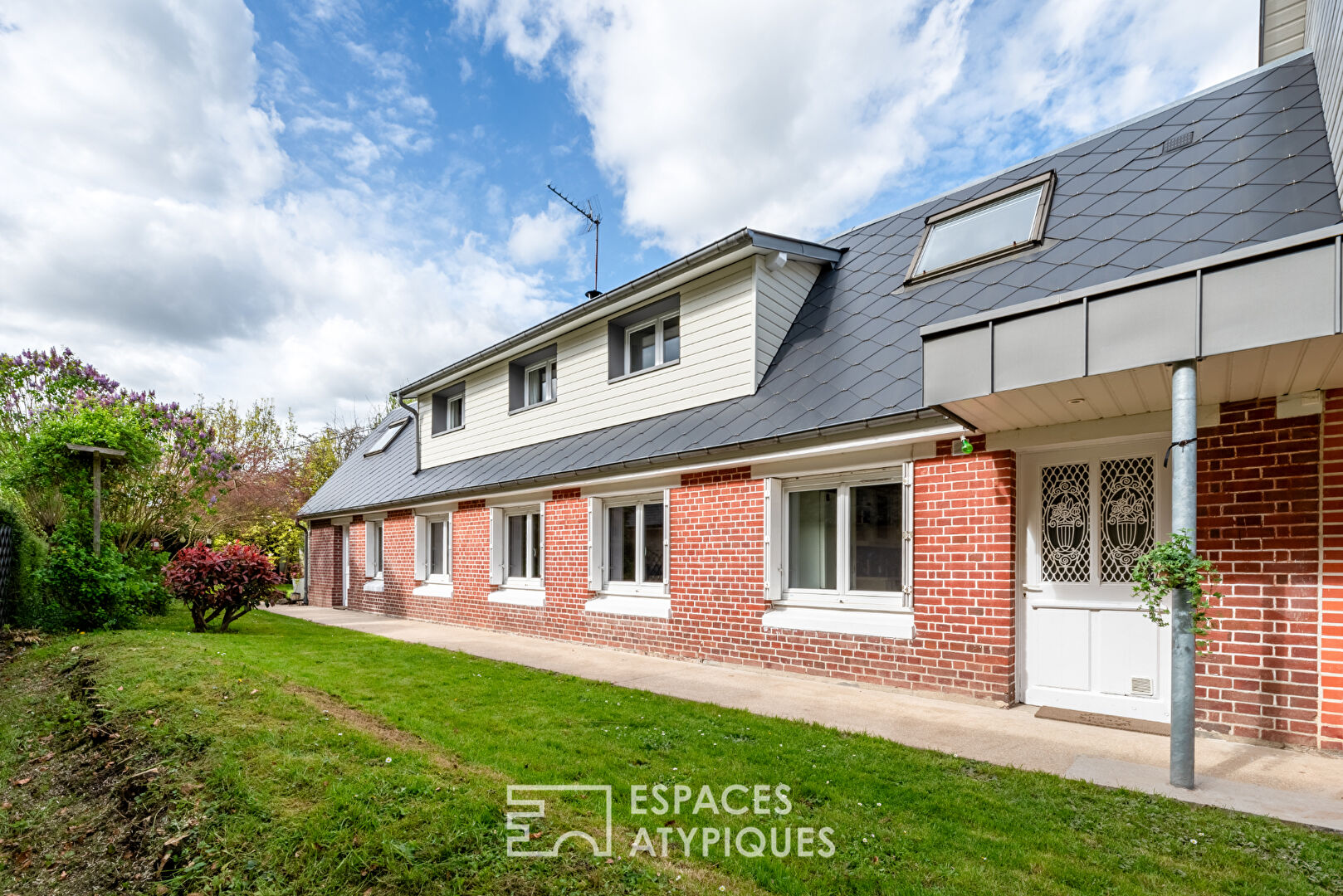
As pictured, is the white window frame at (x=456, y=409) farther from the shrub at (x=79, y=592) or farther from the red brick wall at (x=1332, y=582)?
the red brick wall at (x=1332, y=582)

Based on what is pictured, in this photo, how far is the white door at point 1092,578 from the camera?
5.65m

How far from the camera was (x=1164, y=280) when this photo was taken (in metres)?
4.12

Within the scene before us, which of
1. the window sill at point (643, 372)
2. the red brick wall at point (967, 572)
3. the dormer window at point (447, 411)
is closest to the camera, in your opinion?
the red brick wall at point (967, 572)

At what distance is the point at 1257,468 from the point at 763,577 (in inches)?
186

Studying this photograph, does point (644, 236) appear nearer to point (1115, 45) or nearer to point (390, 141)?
point (390, 141)

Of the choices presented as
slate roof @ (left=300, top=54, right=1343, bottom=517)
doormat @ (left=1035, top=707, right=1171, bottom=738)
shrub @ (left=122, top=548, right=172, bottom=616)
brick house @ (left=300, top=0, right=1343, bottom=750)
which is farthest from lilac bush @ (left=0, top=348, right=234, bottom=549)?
doormat @ (left=1035, top=707, right=1171, bottom=738)

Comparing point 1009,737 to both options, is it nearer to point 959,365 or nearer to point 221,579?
point 959,365

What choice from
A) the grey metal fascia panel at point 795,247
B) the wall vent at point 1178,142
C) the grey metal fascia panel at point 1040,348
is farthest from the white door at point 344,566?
the wall vent at point 1178,142

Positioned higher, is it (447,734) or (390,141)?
(390,141)

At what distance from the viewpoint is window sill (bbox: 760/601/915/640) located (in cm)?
703

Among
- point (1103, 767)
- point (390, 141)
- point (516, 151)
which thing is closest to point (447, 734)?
point (1103, 767)

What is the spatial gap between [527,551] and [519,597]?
0.85m

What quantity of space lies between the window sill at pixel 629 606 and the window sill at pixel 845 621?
1865mm

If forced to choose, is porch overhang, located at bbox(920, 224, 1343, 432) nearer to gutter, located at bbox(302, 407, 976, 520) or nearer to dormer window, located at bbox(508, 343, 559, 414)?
gutter, located at bbox(302, 407, 976, 520)
